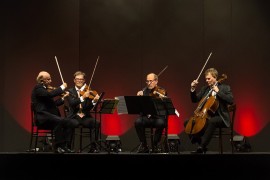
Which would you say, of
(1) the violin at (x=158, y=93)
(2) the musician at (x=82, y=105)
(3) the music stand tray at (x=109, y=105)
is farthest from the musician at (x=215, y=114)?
(2) the musician at (x=82, y=105)

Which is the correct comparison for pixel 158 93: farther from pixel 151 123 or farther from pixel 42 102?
pixel 42 102

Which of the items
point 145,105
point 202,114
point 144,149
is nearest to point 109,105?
point 145,105

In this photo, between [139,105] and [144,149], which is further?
[144,149]

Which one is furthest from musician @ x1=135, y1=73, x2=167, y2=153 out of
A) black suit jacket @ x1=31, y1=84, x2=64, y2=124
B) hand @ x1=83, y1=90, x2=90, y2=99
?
black suit jacket @ x1=31, y1=84, x2=64, y2=124

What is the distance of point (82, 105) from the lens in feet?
26.1

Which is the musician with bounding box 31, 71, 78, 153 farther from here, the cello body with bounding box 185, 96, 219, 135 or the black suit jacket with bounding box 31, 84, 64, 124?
the cello body with bounding box 185, 96, 219, 135

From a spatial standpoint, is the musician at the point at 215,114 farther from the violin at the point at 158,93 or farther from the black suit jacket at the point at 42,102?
the black suit jacket at the point at 42,102
